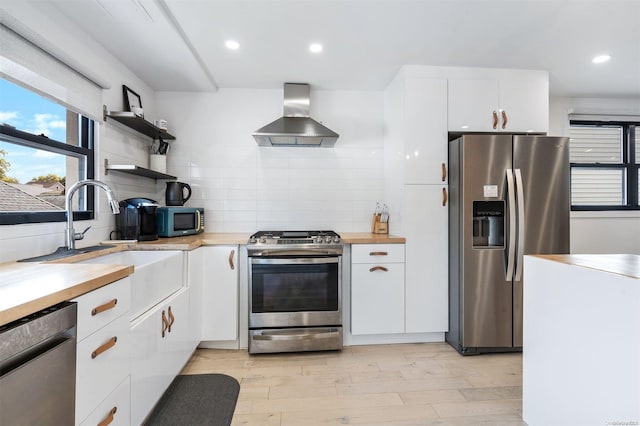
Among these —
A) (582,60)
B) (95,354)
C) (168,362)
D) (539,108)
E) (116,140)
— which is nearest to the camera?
(95,354)

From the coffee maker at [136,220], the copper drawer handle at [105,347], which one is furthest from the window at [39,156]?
the copper drawer handle at [105,347]

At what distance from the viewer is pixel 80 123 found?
1.99 meters

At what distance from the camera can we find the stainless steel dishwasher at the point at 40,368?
73 cm

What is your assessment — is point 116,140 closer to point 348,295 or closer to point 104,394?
point 104,394

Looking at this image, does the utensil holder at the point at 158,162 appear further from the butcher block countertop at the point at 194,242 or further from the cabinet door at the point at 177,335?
the cabinet door at the point at 177,335

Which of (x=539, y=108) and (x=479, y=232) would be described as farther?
(x=539, y=108)

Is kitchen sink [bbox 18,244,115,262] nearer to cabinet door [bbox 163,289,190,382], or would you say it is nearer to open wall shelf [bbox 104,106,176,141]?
cabinet door [bbox 163,289,190,382]

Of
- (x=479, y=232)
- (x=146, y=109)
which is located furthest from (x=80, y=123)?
(x=479, y=232)

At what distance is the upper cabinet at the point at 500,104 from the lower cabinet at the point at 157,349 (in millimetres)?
2594

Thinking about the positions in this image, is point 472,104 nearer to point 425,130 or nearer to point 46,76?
point 425,130

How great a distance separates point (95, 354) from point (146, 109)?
2412mm

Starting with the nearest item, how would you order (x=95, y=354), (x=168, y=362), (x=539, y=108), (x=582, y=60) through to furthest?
(x=95, y=354) < (x=168, y=362) < (x=582, y=60) < (x=539, y=108)

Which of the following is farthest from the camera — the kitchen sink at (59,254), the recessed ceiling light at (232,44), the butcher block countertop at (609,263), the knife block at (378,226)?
the knife block at (378,226)

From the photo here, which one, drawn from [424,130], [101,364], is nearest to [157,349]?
[101,364]
